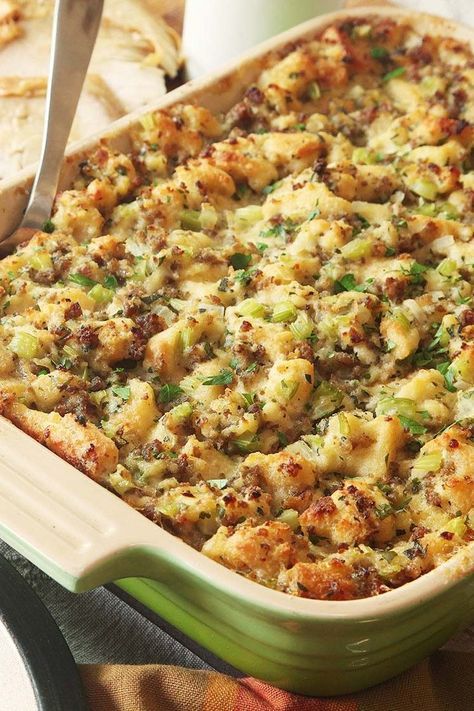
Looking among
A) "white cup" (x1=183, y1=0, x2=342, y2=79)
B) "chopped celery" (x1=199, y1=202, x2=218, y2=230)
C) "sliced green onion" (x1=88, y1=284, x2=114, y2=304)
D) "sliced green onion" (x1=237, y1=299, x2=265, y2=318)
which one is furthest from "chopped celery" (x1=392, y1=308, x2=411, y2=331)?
"white cup" (x1=183, y1=0, x2=342, y2=79)

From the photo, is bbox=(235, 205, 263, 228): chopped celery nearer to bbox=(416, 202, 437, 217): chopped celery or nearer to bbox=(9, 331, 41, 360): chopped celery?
bbox=(416, 202, 437, 217): chopped celery

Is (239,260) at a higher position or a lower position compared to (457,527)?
higher

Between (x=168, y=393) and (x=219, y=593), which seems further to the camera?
(x=168, y=393)

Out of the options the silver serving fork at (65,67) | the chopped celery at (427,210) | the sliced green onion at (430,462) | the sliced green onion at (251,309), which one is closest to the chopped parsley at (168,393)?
the sliced green onion at (251,309)

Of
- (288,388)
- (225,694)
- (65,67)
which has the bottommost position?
(225,694)

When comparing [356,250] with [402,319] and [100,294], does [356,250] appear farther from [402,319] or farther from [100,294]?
[100,294]

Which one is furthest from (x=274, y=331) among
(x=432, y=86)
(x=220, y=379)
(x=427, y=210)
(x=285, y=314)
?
(x=432, y=86)

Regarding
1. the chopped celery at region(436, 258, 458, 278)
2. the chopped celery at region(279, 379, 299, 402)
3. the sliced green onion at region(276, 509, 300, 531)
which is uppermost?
the chopped celery at region(279, 379, 299, 402)
